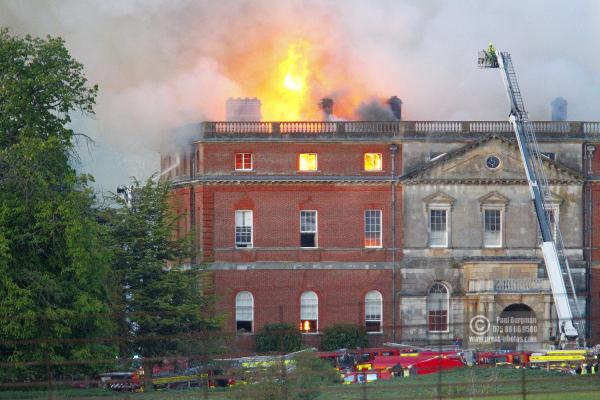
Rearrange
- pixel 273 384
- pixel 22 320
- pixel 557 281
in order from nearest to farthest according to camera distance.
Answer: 1. pixel 273 384
2. pixel 22 320
3. pixel 557 281

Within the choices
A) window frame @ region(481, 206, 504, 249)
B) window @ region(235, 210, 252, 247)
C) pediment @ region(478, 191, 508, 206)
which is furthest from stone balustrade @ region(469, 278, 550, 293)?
window @ region(235, 210, 252, 247)

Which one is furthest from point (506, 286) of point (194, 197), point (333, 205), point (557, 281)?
point (194, 197)

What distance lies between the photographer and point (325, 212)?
76.3 m

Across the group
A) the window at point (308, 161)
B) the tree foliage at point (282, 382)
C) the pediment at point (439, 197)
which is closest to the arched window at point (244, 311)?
the window at point (308, 161)

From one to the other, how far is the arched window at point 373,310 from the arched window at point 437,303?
2.08m

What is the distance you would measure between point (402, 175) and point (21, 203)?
2783 centimetres

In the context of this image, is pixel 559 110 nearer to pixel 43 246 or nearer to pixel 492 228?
pixel 492 228

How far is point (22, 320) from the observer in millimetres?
50219

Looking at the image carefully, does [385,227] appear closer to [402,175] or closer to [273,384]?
[402,175]

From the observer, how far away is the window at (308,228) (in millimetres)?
76438

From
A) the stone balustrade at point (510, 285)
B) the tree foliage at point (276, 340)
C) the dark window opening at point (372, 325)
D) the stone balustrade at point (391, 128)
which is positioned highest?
the stone balustrade at point (391, 128)

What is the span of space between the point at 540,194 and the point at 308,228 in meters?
9.96

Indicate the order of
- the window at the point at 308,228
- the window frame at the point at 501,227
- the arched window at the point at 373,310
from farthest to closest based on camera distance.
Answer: the window frame at the point at 501,227, the window at the point at 308,228, the arched window at the point at 373,310

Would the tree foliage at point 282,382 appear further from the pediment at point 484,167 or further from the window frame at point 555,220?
the window frame at point 555,220
